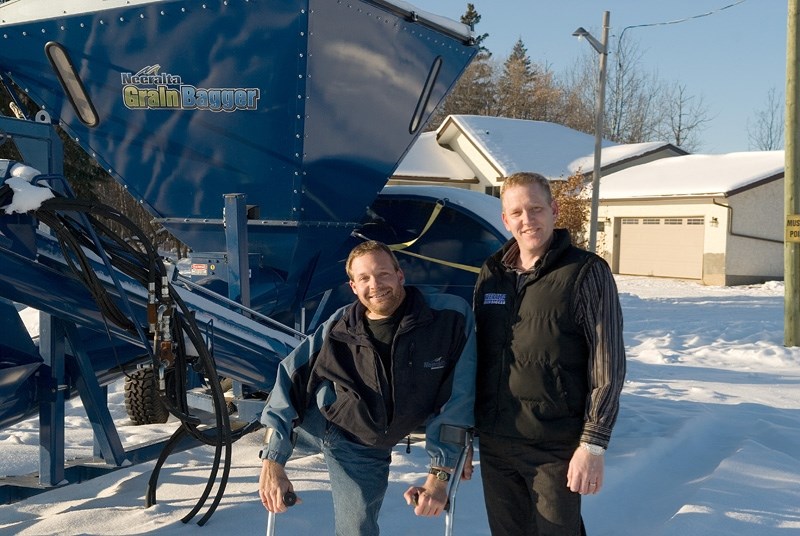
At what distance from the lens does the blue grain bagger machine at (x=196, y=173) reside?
3.19 meters

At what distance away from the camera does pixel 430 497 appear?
2.35 m

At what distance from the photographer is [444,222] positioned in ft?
21.0

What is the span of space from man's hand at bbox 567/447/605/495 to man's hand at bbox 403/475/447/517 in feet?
1.23

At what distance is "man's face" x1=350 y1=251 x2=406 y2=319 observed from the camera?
248cm

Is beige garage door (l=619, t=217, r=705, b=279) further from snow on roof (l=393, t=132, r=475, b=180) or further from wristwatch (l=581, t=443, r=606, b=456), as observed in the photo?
wristwatch (l=581, t=443, r=606, b=456)

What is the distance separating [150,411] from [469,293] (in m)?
2.57

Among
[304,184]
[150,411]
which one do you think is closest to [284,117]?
[304,184]

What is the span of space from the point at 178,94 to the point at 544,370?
3.11m

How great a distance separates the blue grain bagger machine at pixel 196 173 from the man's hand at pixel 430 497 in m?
1.17

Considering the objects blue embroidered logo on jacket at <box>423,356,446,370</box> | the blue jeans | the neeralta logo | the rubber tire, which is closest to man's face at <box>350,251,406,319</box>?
blue embroidered logo on jacket at <box>423,356,446,370</box>

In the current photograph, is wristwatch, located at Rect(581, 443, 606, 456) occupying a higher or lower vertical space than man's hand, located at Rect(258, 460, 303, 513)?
higher

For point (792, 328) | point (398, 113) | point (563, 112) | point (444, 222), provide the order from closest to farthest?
1. point (398, 113)
2. point (444, 222)
3. point (792, 328)
4. point (563, 112)

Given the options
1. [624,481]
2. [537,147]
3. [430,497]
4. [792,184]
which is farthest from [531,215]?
[537,147]

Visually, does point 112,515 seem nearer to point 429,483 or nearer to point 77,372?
point 77,372
